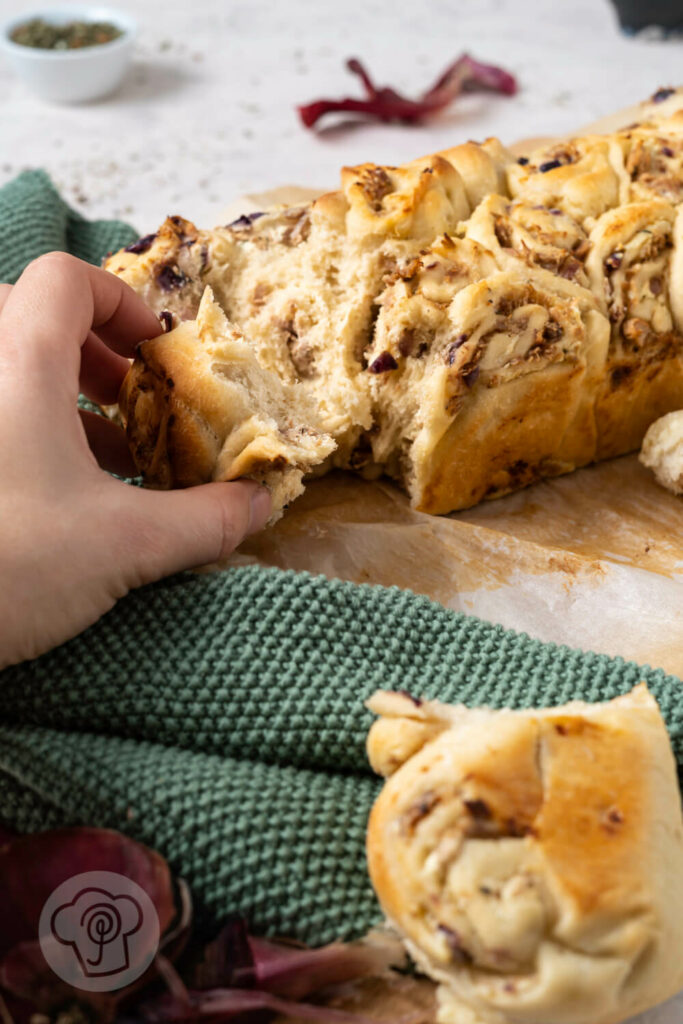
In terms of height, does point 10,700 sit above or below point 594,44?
below

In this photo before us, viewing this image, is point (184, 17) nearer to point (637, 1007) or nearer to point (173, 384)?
point (173, 384)

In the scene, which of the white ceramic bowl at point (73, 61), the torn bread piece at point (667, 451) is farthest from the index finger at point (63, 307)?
the white ceramic bowl at point (73, 61)

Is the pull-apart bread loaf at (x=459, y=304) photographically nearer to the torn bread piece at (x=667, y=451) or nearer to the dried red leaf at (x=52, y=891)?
the torn bread piece at (x=667, y=451)

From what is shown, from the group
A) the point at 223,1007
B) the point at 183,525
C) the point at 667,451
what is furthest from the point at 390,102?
the point at 223,1007

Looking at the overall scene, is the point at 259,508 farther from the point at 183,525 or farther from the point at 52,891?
the point at 52,891

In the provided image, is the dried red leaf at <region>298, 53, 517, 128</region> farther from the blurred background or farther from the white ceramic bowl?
the white ceramic bowl

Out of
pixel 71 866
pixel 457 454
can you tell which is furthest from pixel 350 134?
pixel 71 866
